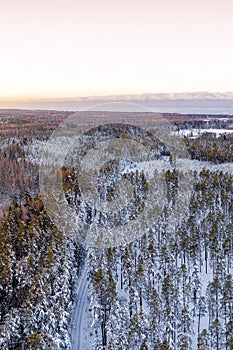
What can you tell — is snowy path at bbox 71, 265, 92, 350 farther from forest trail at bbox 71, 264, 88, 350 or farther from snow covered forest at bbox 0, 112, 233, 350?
snow covered forest at bbox 0, 112, 233, 350

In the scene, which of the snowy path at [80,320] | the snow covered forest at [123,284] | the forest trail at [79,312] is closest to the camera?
the snow covered forest at [123,284]

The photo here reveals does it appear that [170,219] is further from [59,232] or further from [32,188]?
[32,188]

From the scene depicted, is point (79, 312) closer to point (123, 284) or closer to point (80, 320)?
point (80, 320)

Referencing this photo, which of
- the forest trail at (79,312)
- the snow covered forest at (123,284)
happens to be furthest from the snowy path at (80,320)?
the snow covered forest at (123,284)

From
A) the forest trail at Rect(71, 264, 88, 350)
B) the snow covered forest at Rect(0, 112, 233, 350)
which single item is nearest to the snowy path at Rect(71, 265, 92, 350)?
the forest trail at Rect(71, 264, 88, 350)

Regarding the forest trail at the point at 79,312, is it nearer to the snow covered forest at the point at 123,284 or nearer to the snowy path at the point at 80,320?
the snowy path at the point at 80,320

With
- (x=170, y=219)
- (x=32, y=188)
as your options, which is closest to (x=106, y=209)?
(x=170, y=219)
